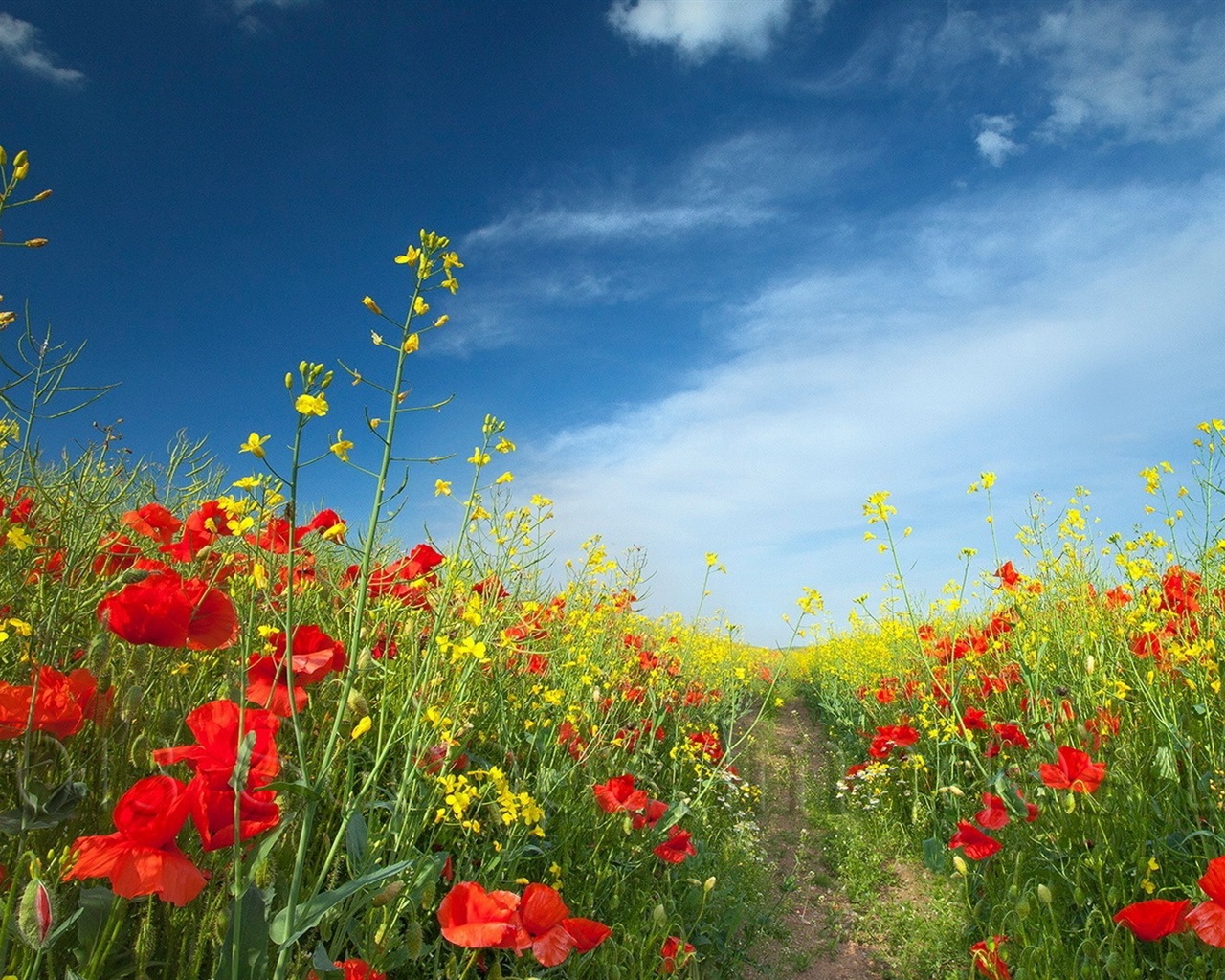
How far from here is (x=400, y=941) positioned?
1640mm

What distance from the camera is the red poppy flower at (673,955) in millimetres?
2293

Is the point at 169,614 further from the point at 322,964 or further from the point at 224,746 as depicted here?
the point at 322,964

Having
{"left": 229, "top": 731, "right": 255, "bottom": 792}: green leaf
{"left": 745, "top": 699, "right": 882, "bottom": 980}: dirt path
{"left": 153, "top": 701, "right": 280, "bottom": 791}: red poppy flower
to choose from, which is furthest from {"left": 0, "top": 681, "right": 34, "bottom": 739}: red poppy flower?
{"left": 745, "top": 699, "right": 882, "bottom": 980}: dirt path

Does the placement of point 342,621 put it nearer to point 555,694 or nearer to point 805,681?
point 555,694

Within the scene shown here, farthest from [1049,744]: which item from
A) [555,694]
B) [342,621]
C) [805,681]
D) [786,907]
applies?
[805,681]

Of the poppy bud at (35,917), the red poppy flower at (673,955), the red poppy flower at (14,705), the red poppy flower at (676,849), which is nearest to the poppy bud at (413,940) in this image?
the poppy bud at (35,917)

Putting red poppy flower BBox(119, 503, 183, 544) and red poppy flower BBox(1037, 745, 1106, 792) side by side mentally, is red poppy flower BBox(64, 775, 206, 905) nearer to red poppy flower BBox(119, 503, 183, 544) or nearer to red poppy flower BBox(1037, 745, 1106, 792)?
red poppy flower BBox(119, 503, 183, 544)

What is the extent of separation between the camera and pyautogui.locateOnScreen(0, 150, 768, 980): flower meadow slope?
1.11 meters

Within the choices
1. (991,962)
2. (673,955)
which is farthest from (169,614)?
(991,962)

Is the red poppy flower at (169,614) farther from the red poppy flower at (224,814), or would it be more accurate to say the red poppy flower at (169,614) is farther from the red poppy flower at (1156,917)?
the red poppy flower at (1156,917)

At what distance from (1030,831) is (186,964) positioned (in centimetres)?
335

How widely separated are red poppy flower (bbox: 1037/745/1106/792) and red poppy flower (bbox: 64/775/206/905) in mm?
2940

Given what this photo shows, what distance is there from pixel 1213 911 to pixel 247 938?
7.50ft

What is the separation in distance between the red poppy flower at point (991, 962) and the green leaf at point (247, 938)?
7.71 feet
